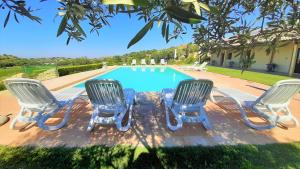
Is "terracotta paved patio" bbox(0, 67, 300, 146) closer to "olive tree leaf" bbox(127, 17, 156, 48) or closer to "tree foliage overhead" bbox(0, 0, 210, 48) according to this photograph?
"tree foliage overhead" bbox(0, 0, 210, 48)

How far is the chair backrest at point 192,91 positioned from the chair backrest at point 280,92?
129cm

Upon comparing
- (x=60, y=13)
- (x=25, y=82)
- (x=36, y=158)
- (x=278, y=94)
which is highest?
(x=60, y=13)

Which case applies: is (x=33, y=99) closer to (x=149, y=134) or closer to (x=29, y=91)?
(x=29, y=91)

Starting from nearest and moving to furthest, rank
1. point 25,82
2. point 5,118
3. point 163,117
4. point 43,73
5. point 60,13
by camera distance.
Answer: point 60,13, point 25,82, point 5,118, point 163,117, point 43,73

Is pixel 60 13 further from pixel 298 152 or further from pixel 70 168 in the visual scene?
pixel 298 152

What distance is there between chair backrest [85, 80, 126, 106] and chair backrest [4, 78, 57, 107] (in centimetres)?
94

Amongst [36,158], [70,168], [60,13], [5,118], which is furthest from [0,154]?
[60,13]

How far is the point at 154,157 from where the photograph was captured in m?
2.96

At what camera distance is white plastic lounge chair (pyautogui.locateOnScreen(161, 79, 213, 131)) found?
3.95 metres

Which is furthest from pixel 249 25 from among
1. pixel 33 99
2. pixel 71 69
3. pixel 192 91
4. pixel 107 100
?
pixel 71 69

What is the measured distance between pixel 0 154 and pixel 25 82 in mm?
1385

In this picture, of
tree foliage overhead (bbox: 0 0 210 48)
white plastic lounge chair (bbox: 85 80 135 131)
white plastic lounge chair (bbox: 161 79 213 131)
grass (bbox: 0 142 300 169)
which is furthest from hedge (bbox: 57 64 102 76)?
tree foliage overhead (bbox: 0 0 210 48)

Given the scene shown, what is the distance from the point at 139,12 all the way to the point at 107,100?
3235mm

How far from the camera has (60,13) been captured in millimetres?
1001
